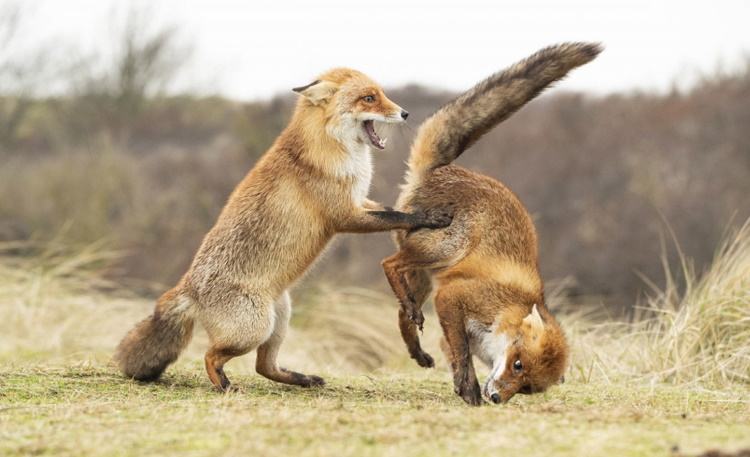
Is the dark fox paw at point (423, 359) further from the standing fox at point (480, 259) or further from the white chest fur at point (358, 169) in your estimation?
the white chest fur at point (358, 169)

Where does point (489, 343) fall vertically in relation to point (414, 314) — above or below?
below

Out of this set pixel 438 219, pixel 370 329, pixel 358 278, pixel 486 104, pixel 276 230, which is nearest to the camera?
pixel 276 230

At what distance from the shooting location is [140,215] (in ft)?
→ 76.4

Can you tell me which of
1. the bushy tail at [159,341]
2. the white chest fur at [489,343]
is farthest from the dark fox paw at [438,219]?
the bushy tail at [159,341]

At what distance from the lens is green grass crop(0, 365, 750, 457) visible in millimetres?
3670

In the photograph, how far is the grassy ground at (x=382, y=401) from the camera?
3744mm

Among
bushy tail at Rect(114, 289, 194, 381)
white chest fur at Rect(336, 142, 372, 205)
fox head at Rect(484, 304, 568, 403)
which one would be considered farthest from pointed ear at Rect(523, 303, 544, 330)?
bushy tail at Rect(114, 289, 194, 381)

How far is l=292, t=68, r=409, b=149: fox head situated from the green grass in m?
1.86

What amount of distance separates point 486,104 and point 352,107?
1.05 meters

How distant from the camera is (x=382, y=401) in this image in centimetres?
534

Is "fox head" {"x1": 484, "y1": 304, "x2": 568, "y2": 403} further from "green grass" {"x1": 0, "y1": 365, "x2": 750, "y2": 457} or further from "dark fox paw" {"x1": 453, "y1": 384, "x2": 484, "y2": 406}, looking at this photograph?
"green grass" {"x1": 0, "y1": 365, "x2": 750, "y2": 457}

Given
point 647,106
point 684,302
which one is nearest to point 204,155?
point 647,106

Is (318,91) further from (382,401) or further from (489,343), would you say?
(382,401)

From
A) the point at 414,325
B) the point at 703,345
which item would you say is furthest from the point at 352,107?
the point at 703,345
